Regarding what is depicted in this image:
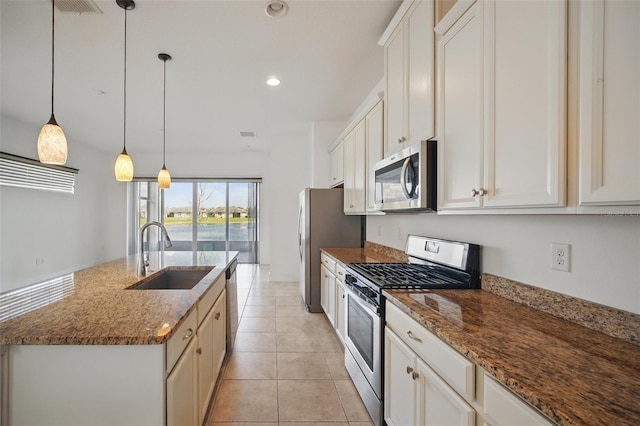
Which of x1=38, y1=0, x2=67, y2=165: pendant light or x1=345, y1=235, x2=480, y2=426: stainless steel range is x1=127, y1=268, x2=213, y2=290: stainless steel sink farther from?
x1=345, y1=235, x2=480, y2=426: stainless steel range

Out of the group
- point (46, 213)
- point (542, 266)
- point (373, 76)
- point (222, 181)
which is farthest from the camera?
point (222, 181)

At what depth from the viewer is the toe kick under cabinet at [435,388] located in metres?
0.85

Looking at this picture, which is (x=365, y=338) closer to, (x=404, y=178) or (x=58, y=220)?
(x=404, y=178)

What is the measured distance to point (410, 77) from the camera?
192 cm

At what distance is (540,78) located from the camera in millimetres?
1020

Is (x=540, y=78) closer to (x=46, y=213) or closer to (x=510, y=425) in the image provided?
(x=510, y=425)

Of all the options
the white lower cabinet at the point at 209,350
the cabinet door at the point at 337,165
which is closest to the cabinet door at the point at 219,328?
the white lower cabinet at the point at 209,350

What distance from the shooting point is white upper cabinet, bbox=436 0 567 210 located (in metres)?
0.97

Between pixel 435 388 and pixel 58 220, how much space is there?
6.98 meters

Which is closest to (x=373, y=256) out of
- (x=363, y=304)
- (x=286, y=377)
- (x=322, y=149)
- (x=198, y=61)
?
(x=363, y=304)

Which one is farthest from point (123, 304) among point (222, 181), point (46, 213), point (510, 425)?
point (222, 181)

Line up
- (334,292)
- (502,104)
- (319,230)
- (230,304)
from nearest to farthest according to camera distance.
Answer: (502,104)
(230,304)
(334,292)
(319,230)

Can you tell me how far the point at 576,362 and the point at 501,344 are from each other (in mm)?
186

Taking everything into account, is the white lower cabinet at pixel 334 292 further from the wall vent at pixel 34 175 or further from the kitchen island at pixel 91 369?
the wall vent at pixel 34 175
